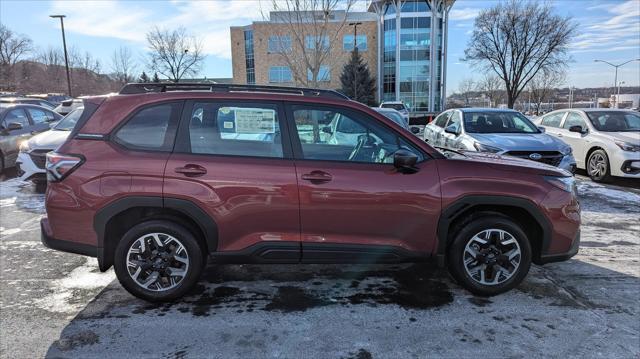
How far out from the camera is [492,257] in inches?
150

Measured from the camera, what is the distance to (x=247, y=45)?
61312 mm

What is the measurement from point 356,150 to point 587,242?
366 cm

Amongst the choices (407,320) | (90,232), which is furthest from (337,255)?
(90,232)

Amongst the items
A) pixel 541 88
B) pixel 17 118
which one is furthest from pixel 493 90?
pixel 17 118

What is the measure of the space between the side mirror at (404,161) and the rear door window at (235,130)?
3.07 ft

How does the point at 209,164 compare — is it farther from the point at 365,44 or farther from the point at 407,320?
the point at 365,44

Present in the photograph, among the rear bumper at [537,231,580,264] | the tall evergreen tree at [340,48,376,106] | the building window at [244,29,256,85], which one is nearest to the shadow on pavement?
the rear bumper at [537,231,580,264]

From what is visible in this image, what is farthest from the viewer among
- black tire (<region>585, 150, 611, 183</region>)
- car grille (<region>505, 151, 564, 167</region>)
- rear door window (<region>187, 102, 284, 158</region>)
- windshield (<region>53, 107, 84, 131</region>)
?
black tire (<region>585, 150, 611, 183</region>)

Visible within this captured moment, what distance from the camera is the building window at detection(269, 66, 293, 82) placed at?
2180 inches

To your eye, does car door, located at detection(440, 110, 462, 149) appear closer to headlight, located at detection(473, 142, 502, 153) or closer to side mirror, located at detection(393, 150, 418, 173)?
headlight, located at detection(473, 142, 502, 153)

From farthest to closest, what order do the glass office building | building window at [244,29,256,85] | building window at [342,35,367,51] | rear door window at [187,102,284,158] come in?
building window at [244,29,256,85]
building window at [342,35,367,51]
the glass office building
rear door window at [187,102,284,158]

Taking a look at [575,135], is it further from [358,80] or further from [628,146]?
[358,80]

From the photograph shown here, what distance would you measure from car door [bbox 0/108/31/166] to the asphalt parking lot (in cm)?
636

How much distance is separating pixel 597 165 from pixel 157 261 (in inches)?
378
